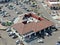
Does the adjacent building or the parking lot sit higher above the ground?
the adjacent building

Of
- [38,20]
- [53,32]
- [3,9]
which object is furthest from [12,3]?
[53,32]

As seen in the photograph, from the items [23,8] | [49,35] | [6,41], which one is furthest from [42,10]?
[6,41]

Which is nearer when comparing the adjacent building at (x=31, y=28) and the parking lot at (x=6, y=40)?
the parking lot at (x=6, y=40)

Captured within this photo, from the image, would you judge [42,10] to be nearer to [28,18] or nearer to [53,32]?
[28,18]

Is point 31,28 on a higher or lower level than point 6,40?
higher

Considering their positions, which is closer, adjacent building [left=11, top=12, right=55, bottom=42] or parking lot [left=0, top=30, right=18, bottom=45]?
parking lot [left=0, top=30, right=18, bottom=45]

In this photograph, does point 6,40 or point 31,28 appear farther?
point 31,28

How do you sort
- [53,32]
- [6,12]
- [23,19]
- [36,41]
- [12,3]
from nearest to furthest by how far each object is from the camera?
1. [36,41]
2. [53,32]
3. [23,19]
4. [6,12]
5. [12,3]

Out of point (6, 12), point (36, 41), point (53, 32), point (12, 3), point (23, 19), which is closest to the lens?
point (36, 41)

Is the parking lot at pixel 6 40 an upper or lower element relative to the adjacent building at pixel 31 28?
lower

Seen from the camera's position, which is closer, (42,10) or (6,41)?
(6,41)
